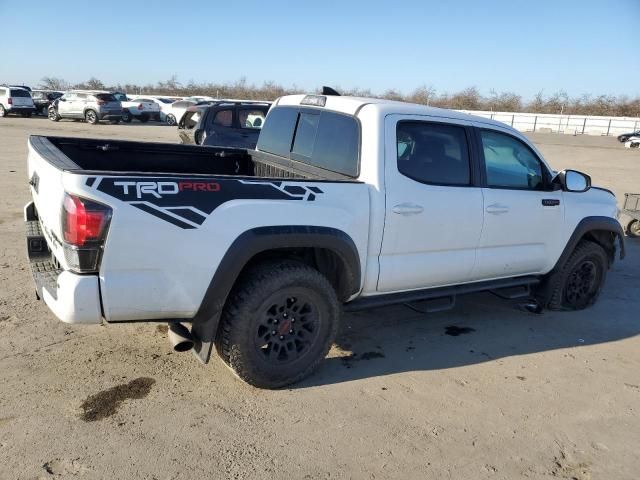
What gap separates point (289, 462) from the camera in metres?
2.82

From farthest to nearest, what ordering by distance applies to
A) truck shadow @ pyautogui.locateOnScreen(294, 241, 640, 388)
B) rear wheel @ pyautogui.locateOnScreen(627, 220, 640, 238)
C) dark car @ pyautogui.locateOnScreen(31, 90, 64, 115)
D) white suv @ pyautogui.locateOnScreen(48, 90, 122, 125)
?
dark car @ pyautogui.locateOnScreen(31, 90, 64, 115), white suv @ pyautogui.locateOnScreen(48, 90, 122, 125), rear wheel @ pyautogui.locateOnScreen(627, 220, 640, 238), truck shadow @ pyautogui.locateOnScreen(294, 241, 640, 388)

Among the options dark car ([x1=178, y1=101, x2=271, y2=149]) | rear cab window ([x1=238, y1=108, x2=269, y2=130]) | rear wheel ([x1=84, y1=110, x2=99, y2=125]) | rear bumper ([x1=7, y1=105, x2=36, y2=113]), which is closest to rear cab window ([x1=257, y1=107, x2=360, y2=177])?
dark car ([x1=178, y1=101, x2=271, y2=149])

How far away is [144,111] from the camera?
32.2 meters

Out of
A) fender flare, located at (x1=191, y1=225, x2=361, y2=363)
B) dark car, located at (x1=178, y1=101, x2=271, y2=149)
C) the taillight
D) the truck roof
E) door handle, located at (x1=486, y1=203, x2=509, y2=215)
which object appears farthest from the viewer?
dark car, located at (x1=178, y1=101, x2=271, y2=149)

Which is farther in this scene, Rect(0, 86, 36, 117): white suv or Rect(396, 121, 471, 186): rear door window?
Rect(0, 86, 36, 117): white suv

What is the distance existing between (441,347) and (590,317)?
6.27 feet

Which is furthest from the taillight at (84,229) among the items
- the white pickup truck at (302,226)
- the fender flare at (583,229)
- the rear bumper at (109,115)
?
the rear bumper at (109,115)

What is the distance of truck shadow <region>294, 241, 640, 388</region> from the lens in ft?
13.1

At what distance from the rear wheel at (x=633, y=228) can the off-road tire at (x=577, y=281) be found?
4.09m

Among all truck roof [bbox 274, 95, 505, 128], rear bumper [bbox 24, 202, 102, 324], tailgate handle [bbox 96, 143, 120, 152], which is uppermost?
truck roof [bbox 274, 95, 505, 128]

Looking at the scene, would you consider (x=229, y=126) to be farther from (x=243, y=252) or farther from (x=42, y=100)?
(x=42, y=100)

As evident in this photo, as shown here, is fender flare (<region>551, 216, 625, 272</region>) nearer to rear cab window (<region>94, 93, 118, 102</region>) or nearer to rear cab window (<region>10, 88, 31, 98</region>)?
rear cab window (<region>94, 93, 118, 102</region>)

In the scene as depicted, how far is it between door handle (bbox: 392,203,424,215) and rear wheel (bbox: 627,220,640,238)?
22.4 feet

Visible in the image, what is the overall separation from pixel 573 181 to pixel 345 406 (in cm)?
294
